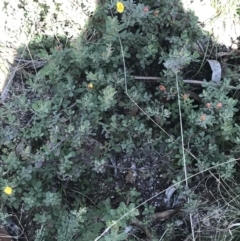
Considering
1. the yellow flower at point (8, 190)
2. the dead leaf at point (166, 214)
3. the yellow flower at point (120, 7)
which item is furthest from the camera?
the dead leaf at point (166, 214)

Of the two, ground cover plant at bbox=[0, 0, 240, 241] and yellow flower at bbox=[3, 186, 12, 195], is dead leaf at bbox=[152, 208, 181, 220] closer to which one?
ground cover plant at bbox=[0, 0, 240, 241]

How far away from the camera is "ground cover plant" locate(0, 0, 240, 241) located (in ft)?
7.11

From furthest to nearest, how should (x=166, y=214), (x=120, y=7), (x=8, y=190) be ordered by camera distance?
1. (x=166, y=214)
2. (x=120, y=7)
3. (x=8, y=190)

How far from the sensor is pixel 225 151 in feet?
7.66

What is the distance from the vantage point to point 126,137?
2271 mm

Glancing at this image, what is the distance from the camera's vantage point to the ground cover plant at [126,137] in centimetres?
217

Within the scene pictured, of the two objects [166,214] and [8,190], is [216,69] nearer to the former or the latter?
[166,214]

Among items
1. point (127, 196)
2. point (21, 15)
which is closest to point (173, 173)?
point (127, 196)

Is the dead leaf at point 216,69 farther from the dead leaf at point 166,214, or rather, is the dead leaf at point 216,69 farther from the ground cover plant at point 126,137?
the dead leaf at point 166,214

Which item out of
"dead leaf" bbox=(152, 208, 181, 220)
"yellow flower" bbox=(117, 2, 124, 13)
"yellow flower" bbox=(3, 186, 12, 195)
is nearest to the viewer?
"yellow flower" bbox=(3, 186, 12, 195)

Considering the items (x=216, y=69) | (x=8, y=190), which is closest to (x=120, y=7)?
→ (x=216, y=69)

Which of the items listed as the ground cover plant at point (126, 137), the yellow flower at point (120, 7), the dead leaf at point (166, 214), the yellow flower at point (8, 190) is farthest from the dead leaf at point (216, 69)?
the yellow flower at point (8, 190)

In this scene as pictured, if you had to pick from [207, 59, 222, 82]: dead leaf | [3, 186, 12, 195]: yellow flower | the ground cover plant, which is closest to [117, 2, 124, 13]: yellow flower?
the ground cover plant

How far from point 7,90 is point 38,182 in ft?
1.82
